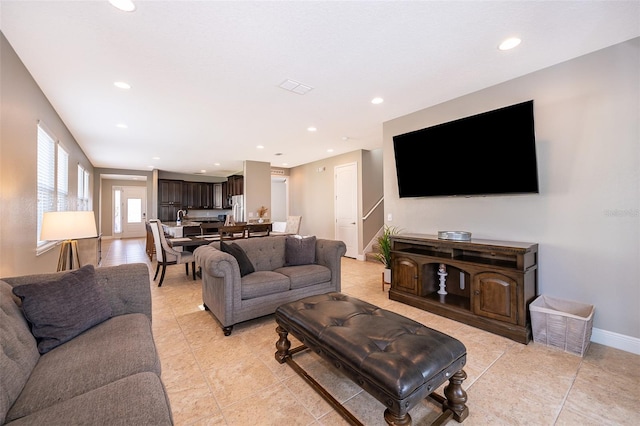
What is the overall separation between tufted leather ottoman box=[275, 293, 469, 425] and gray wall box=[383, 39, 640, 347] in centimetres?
191

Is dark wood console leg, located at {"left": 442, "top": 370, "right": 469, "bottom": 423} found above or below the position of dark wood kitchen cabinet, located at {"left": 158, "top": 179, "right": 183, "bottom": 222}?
below

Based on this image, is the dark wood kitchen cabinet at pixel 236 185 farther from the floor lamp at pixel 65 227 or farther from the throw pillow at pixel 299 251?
the floor lamp at pixel 65 227

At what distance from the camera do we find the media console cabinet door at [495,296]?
252 centimetres

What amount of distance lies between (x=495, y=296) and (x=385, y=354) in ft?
6.18

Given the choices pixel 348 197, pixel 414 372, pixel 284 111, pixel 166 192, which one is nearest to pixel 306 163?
pixel 348 197

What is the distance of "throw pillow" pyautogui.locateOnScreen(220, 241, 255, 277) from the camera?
9.57 feet

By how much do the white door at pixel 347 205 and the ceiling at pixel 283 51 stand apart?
98.3 inches

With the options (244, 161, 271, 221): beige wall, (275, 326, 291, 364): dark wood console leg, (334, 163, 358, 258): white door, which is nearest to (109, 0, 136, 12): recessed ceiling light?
(275, 326, 291, 364): dark wood console leg

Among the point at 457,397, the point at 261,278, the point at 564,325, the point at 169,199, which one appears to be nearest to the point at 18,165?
the point at 261,278

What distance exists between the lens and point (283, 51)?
2270mm

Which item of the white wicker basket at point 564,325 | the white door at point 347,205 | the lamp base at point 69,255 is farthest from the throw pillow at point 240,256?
the white door at point 347,205

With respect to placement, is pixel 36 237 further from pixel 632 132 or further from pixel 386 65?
pixel 632 132

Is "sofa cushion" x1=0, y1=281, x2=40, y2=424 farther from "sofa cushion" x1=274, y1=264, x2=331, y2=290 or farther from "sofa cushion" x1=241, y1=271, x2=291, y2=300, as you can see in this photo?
"sofa cushion" x1=274, y1=264, x2=331, y2=290

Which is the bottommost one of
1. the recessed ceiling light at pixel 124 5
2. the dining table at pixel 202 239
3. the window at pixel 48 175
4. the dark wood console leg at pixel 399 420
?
the dark wood console leg at pixel 399 420
